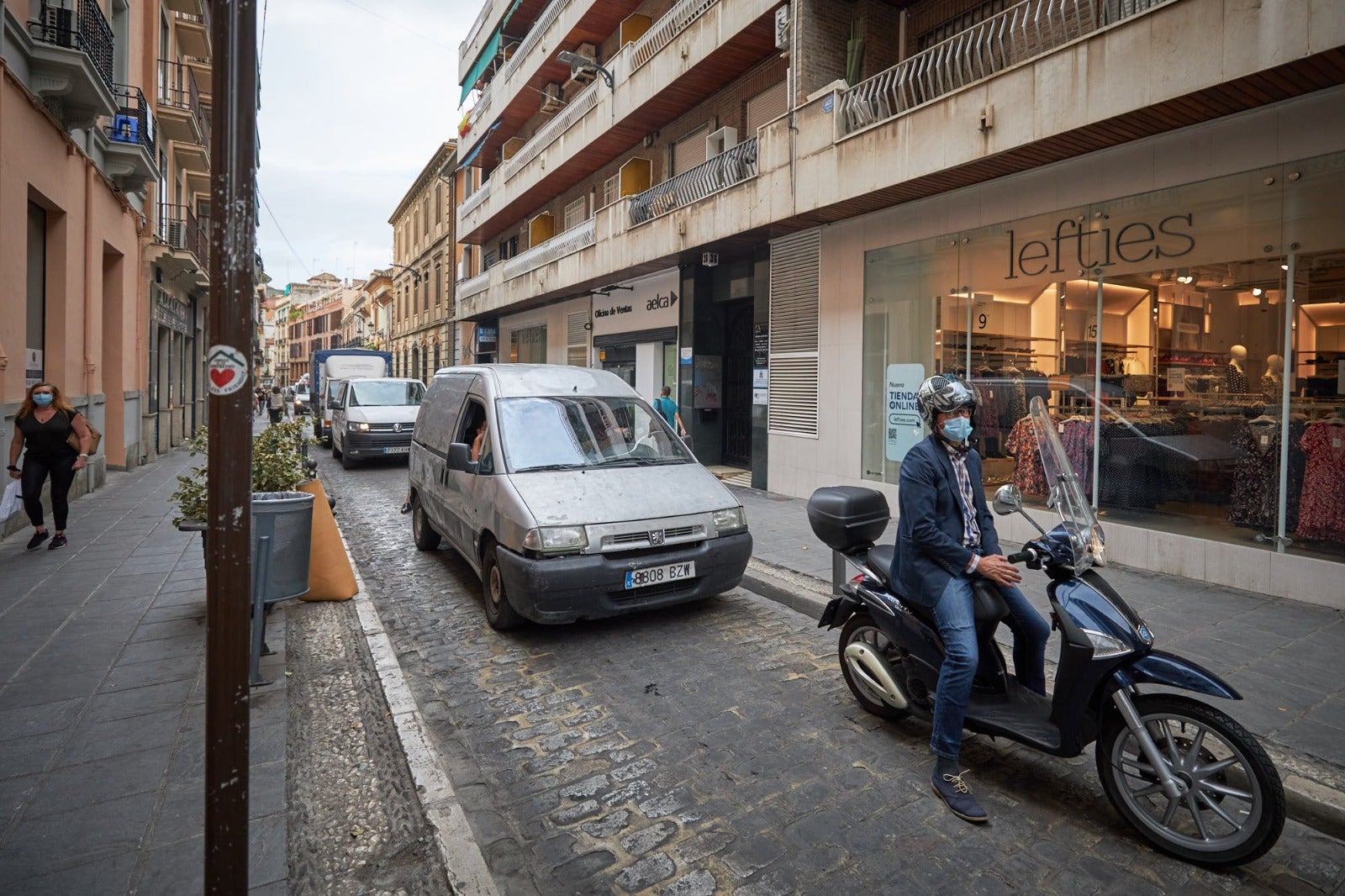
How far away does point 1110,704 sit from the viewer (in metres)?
3.13

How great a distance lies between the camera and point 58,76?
9281 mm

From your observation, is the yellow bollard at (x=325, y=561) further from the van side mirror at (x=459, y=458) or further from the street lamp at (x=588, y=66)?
the street lamp at (x=588, y=66)

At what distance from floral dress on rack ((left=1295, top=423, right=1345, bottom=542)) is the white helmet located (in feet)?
16.1

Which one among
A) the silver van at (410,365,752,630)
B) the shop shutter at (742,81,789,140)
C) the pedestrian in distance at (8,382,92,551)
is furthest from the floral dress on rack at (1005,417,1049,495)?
the pedestrian in distance at (8,382,92,551)

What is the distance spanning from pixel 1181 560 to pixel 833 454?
4960mm

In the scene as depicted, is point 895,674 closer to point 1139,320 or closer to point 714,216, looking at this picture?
point 1139,320

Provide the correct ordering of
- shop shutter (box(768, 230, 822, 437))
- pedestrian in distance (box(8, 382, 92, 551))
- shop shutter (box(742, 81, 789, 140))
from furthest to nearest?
shop shutter (box(742, 81, 789, 140)) < shop shutter (box(768, 230, 822, 437)) < pedestrian in distance (box(8, 382, 92, 551))

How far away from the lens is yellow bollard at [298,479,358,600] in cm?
623

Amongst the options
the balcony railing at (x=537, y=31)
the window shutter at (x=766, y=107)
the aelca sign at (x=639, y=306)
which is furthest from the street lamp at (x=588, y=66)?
the aelca sign at (x=639, y=306)

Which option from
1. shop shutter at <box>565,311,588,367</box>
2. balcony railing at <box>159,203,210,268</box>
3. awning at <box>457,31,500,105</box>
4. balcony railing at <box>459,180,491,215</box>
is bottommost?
shop shutter at <box>565,311,588,367</box>

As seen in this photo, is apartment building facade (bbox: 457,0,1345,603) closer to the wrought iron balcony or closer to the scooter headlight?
the scooter headlight

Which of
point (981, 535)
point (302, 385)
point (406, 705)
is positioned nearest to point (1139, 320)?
point (981, 535)

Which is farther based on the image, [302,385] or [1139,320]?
[302,385]

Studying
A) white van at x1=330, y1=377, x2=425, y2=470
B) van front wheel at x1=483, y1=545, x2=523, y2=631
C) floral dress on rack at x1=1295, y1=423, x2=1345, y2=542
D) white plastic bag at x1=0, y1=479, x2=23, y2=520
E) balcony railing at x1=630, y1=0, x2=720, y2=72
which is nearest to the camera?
van front wheel at x1=483, y1=545, x2=523, y2=631
